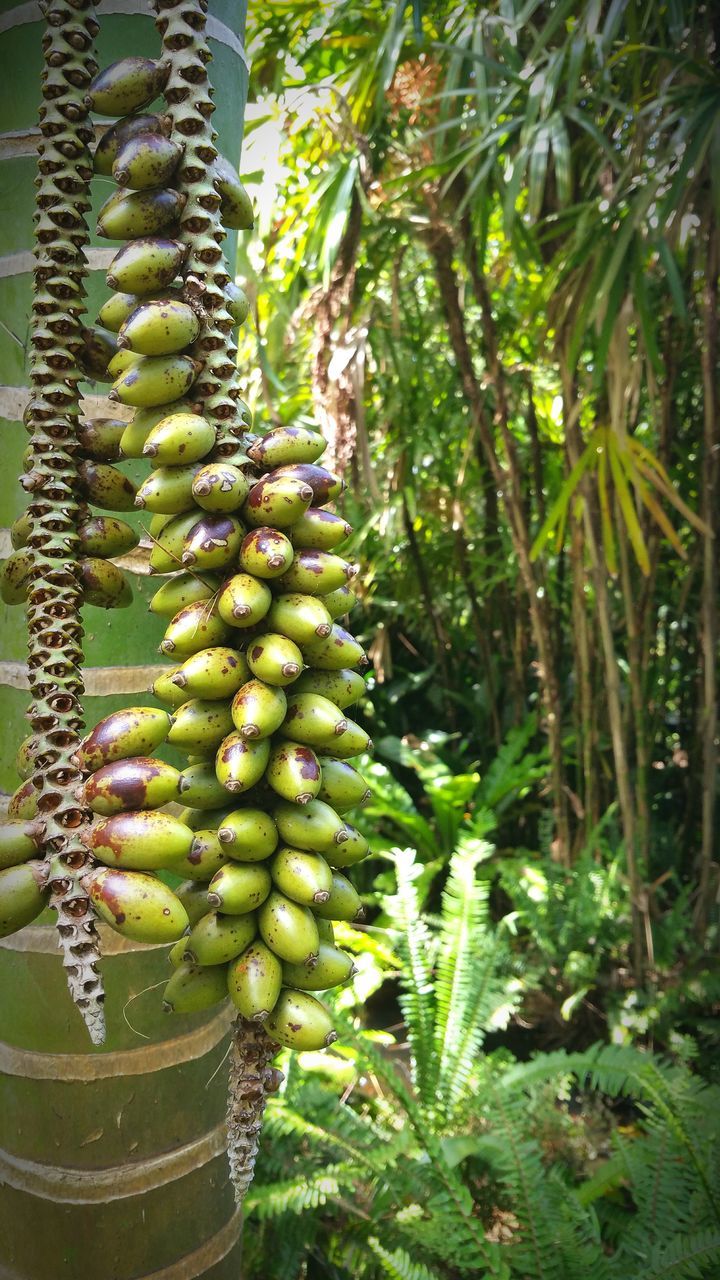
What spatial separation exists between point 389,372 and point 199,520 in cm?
269

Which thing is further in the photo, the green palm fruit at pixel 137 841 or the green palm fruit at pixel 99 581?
the green palm fruit at pixel 99 581

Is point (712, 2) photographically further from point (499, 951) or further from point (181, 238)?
point (499, 951)

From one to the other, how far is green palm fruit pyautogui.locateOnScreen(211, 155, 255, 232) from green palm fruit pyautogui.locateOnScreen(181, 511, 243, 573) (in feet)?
0.60

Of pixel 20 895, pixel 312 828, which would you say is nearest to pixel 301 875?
pixel 312 828

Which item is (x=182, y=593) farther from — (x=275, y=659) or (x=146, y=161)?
(x=146, y=161)

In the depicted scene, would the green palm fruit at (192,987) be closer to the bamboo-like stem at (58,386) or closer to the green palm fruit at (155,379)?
the bamboo-like stem at (58,386)

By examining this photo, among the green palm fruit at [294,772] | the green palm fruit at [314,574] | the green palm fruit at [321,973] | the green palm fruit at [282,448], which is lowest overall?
the green palm fruit at [321,973]

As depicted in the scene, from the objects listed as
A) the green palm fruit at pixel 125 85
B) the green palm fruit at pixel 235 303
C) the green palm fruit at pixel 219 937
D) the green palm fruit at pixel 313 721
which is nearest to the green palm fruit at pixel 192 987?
the green palm fruit at pixel 219 937

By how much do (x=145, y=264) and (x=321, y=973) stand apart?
0.36 metres

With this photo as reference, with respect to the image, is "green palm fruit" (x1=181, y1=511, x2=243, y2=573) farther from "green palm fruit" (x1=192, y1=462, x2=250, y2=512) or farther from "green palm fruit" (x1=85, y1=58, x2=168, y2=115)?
"green palm fruit" (x1=85, y1=58, x2=168, y2=115)

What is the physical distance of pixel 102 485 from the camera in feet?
1.68

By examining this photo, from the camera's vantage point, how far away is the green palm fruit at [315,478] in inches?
17.0

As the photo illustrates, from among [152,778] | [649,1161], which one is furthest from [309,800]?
[649,1161]

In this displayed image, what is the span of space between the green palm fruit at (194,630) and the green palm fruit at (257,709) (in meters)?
0.03
